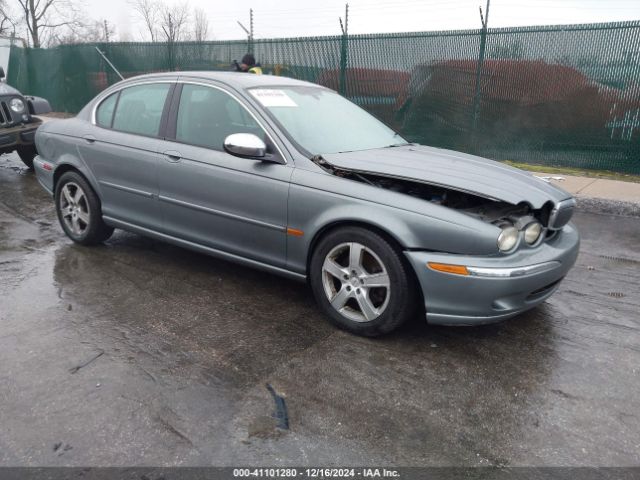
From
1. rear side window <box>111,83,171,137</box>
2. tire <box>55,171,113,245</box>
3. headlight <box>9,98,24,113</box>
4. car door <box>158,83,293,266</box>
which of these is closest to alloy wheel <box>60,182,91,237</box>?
tire <box>55,171,113,245</box>

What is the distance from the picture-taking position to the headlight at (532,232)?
132 inches

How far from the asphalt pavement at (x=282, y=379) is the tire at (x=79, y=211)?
1.92 feet

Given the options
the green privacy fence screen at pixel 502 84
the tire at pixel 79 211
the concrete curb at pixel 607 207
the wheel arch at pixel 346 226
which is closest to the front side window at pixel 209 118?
the wheel arch at pixel 346 226

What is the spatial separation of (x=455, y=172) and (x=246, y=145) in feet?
4.54

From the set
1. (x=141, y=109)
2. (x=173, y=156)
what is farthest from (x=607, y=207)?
(x=141, y=109)

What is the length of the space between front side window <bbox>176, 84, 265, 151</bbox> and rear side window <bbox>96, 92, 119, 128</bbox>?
0.92 metres

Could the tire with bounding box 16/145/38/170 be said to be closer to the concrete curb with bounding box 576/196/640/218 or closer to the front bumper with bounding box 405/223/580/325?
the front bumper with bounding box 405/223/580/325

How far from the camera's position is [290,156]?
3.78 metres

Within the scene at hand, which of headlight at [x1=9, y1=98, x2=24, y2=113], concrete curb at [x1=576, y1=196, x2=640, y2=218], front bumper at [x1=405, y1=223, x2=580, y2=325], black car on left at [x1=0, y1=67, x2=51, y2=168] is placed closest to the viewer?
front bumper at [x1=405, y1=223, x2=580, y2=325]

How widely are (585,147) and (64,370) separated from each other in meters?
8.92

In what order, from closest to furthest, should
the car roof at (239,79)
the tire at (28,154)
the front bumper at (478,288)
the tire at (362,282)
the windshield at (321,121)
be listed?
the front bumper at (478,288) < the tire at (362,282) < the windshield at (321,121) < the car roof at (239,79) < the tire at (28,154)

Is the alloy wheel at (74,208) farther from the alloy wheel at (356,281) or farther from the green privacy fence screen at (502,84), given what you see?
the green privacy fence screen at (502,84)

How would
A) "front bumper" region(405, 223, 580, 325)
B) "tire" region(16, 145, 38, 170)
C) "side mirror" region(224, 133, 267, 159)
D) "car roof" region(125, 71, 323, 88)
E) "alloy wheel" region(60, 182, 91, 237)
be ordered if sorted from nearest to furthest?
"front bumper" region(405, 223, 580, 325) < "side mirror" region(224, 133, 267, 159) < "car roof" region(125, 71, 323, 88) < "alloy wheel" region(60, 182, 91, 237) < "tire" region(16, 145, 38, 170)

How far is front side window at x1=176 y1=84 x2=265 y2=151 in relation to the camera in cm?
407
